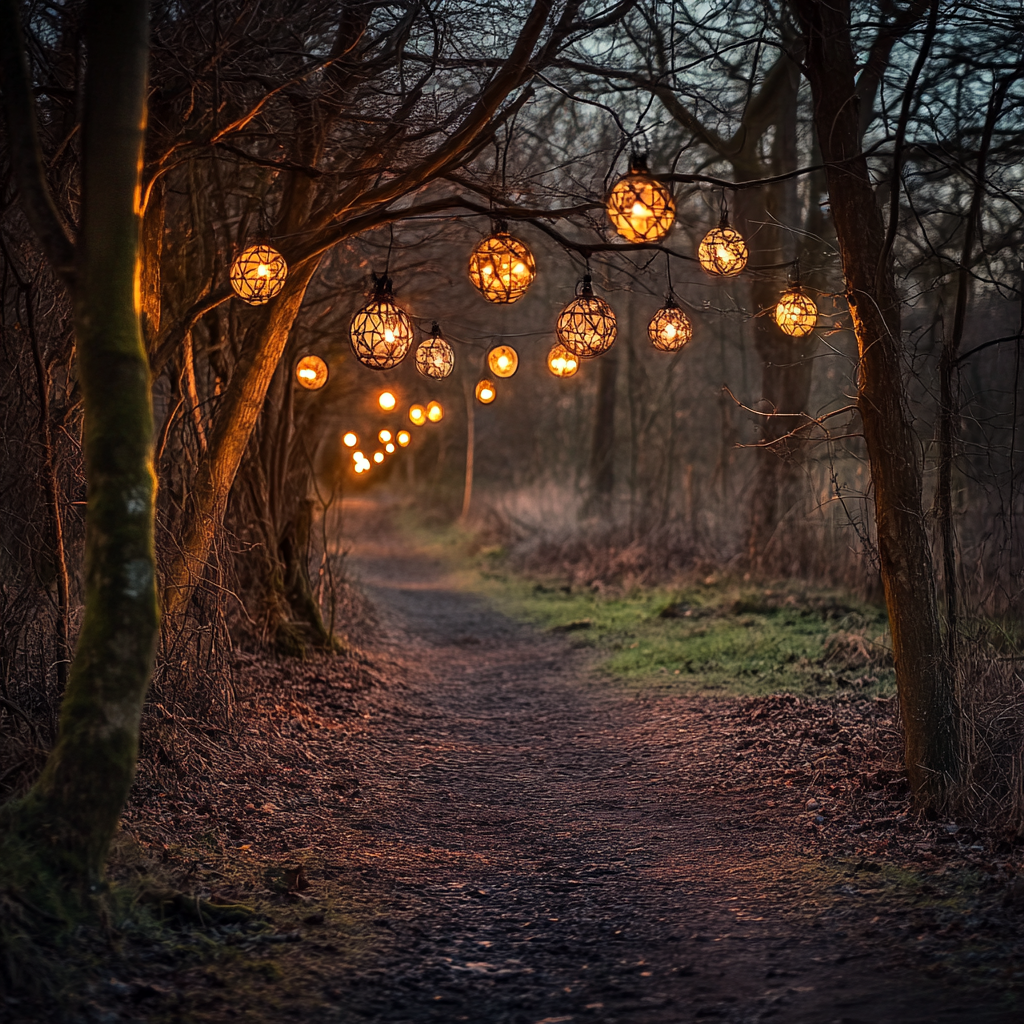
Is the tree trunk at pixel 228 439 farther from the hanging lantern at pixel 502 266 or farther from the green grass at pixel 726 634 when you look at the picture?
the green grass at pixel 726 634

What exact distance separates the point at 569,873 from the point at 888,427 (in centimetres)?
291

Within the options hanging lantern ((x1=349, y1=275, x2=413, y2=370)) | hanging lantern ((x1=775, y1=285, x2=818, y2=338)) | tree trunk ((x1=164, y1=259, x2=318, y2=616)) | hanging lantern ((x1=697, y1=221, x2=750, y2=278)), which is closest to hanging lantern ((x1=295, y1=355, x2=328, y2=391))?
tree trunk ((x1=164, y1=259, x2=318, y2=616))

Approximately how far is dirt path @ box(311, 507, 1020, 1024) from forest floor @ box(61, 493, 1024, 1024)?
0.01 m

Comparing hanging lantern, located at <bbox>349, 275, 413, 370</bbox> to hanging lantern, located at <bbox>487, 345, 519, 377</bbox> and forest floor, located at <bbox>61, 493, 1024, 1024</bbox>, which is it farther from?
forest floor, located at <bbox>61, 493, 1024, 1024</bbox>

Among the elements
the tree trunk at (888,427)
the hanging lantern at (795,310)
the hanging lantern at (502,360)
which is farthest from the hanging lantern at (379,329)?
the tree trunk at (888,427)

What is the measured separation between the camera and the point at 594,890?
427 cm

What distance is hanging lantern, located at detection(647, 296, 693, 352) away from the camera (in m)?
6.03

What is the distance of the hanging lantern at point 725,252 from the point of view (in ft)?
18.4

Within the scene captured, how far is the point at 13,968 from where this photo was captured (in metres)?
2.91

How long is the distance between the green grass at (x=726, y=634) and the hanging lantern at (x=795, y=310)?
123 inches

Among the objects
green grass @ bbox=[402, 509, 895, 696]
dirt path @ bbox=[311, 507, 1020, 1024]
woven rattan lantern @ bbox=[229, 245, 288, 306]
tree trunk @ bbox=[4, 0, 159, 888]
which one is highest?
woven rattan lantern @ bbox=[229, 245, 288, 306]

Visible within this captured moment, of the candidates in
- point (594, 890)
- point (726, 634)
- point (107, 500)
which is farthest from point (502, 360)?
point (107, 500)

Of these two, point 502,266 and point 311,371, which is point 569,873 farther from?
point 311,371

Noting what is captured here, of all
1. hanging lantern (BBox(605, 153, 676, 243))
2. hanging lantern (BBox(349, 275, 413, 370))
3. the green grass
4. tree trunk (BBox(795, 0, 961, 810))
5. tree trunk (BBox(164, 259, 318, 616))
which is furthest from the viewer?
the green grass
